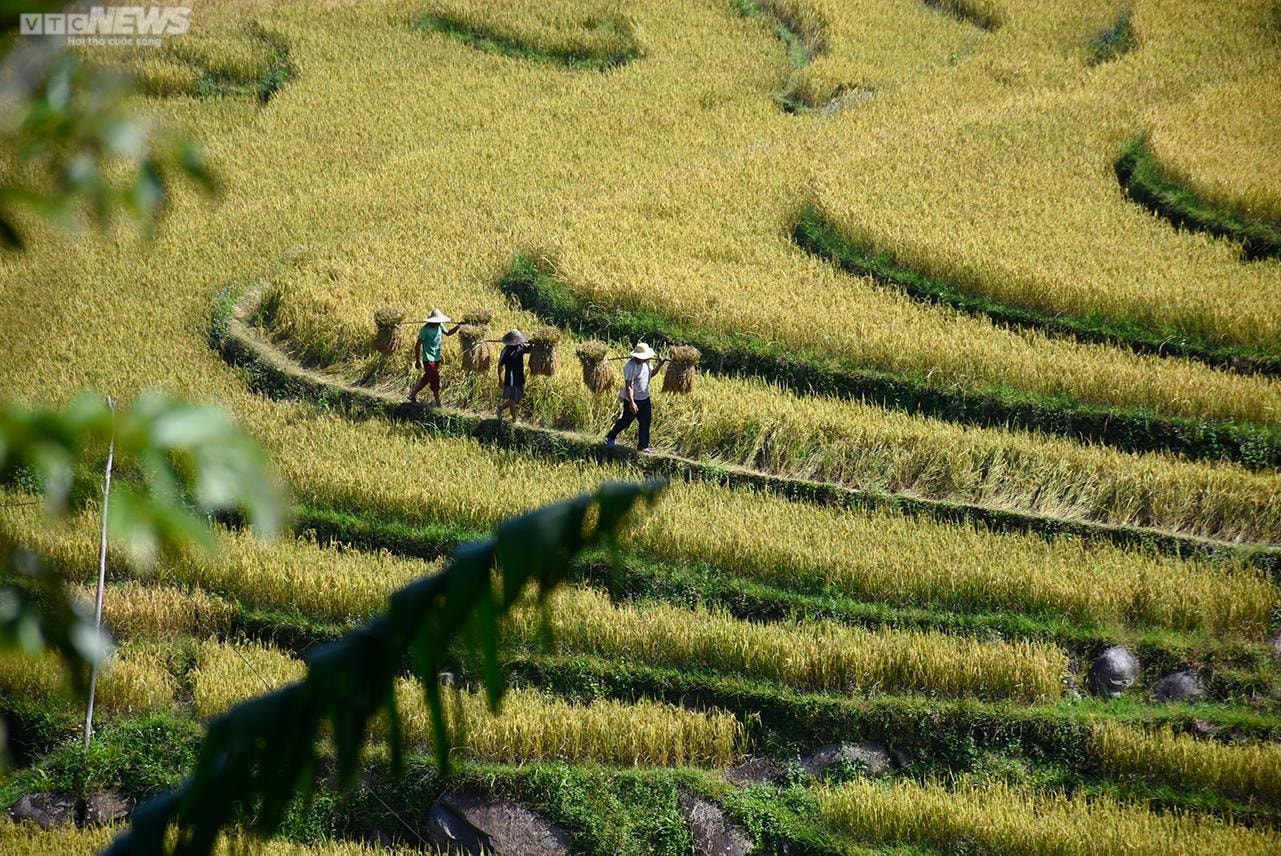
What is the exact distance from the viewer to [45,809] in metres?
9.48

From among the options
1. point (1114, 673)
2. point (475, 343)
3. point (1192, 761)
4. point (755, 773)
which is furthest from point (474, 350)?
point (1192, 761)

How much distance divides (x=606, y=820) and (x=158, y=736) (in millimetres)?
3157

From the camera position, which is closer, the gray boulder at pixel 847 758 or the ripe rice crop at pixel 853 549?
the gray boulder at pixel 847 758

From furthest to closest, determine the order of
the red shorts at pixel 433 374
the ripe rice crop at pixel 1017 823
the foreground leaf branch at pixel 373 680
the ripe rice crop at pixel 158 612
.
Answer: the red shorts at pixel 433 374 < the ripe rice crop at pixel 158 612 < the ripe rice crop at pixel 1017 823 < the foreground leaf branch at pixel 373 680

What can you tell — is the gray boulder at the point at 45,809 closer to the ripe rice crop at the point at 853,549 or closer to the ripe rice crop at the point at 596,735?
the ripe rice crop at the point at 596,735

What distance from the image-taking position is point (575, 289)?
48.9 feet

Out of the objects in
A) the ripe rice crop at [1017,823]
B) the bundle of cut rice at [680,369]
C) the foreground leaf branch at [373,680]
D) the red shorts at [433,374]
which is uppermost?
the foreground leaf branch at [373,680]

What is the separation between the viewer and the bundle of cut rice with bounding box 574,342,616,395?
41.6 feet

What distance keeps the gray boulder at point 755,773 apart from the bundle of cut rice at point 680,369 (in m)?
3.73

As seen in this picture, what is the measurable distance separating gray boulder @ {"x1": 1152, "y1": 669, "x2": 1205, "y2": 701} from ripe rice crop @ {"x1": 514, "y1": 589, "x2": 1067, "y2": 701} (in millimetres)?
689

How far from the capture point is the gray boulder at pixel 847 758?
9859 millimetres

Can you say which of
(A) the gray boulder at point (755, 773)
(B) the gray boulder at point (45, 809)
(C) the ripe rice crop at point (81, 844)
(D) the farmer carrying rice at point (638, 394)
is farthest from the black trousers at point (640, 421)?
(B) the gray boulder at point (45, 809)

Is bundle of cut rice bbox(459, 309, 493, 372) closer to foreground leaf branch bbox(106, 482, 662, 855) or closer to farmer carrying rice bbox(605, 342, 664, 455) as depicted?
farmer carrying rice bbox(605, 342, 664, 455)

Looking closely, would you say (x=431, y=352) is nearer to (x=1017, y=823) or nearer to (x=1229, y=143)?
(x=1017, y=823)
